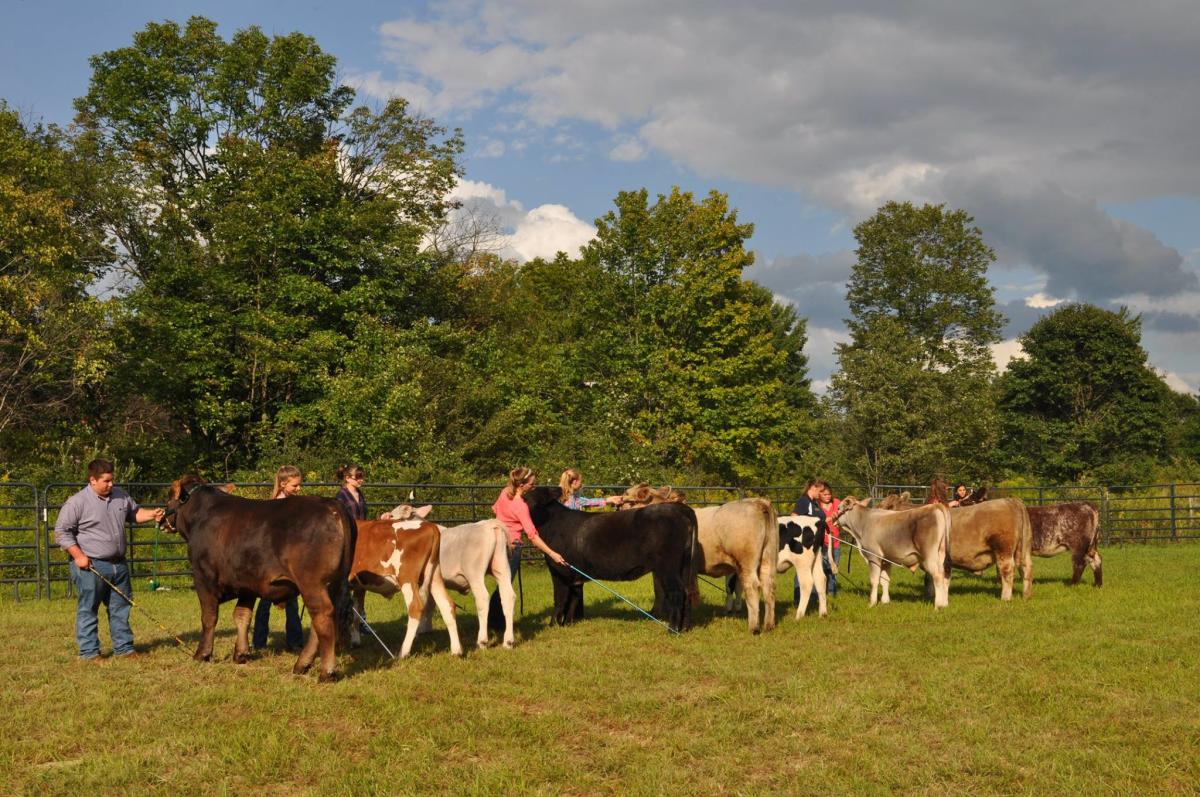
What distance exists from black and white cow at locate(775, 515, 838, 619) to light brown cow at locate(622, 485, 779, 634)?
637mm

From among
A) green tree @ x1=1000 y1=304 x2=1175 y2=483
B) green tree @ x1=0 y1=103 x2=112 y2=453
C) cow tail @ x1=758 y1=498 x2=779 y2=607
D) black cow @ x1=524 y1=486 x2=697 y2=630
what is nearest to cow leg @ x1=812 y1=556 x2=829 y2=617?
cow tail @ x1=758 y1=498 x2=779 y2=607

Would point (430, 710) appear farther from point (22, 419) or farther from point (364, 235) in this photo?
point (364, 235)

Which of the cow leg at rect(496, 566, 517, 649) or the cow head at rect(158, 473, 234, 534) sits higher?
the cow head at rect(158, 473, 234, 534)

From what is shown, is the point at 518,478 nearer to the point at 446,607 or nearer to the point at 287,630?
the point at 446,607

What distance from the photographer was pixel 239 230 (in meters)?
27.7

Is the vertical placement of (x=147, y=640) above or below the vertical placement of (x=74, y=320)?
below

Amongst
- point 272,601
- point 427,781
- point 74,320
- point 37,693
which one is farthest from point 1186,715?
point 74,320

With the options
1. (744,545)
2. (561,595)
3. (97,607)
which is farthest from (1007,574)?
(97,607)

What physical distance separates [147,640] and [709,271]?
29101 mm

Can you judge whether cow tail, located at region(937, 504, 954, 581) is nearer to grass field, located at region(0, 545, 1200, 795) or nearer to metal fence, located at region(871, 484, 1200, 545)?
grass field, located at region(0, 545, 1200, 795)

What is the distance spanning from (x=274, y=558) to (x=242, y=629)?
0.97m

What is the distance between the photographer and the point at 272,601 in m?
9.10

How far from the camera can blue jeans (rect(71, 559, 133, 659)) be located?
927 cm

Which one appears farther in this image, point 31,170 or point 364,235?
point 364,235
